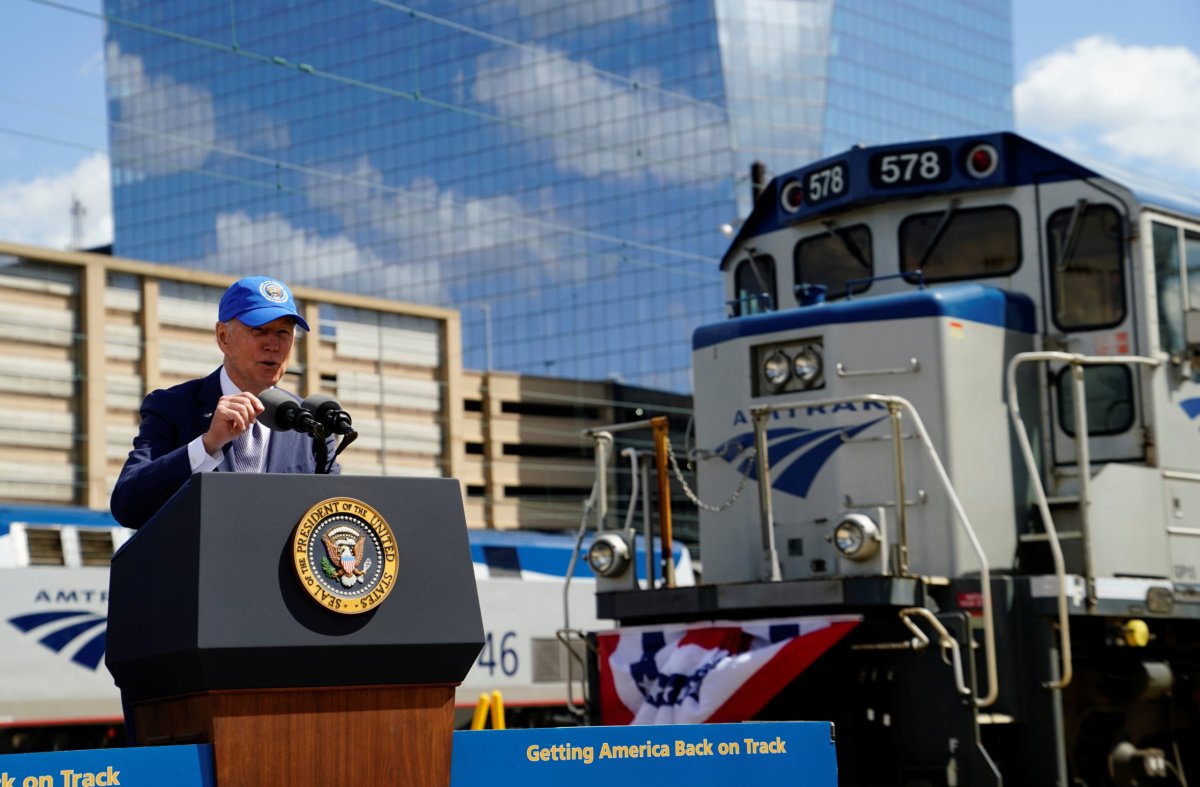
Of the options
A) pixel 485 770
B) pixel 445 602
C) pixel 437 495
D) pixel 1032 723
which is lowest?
pixel 1032 723

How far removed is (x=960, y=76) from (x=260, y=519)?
77.4 metres

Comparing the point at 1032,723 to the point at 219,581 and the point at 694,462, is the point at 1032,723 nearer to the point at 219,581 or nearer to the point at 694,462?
the point at 694,462

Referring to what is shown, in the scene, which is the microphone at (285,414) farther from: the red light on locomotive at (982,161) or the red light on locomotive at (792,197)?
the red light on locomotive at (792,197)

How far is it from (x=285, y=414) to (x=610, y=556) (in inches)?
234

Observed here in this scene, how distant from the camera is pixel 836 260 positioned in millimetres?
9672

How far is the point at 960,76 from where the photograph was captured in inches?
3017

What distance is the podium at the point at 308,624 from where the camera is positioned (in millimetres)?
2703

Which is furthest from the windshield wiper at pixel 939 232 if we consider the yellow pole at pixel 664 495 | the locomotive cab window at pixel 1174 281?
the yellow pole at pixel 664 495

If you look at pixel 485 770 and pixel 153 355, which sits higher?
pixel 153 355

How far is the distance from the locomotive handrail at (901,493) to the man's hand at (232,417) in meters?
4.92

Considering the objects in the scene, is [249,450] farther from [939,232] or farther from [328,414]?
[939,232]

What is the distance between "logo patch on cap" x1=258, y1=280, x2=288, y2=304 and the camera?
134 inches

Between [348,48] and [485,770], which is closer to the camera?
[485,770]

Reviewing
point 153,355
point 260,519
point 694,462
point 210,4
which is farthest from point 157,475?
point 210,4
